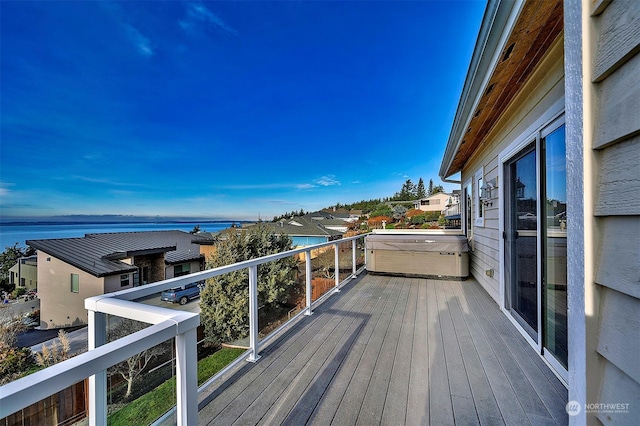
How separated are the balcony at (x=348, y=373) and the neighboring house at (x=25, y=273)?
16.6 metres

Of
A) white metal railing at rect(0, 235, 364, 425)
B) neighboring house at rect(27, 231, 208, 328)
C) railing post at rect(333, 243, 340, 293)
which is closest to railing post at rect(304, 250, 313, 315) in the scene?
railing post at rect(333, 243, 340, 293)

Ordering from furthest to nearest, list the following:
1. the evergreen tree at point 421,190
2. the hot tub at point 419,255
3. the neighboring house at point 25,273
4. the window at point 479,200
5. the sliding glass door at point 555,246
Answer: the evergreen tree at point 421,190
the neighboring house at point 25,273
the hot tub at point 419,255
the window at point 479,200
the sliding glass door at point 555,246

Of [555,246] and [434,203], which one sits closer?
[555,246]

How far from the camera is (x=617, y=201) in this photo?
748 millimetres

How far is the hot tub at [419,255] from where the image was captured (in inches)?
195

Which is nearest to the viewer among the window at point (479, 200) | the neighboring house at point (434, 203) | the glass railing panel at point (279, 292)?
the glass railing panel at point (279, 292)

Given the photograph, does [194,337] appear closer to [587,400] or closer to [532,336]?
[587,400]

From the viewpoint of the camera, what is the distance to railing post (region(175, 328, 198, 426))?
3.01ft

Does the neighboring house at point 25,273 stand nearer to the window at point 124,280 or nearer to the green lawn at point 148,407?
the window at point 124,280

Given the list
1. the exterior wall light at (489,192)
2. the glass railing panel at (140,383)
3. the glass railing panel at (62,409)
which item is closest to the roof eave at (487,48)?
the exterior wall light at (489,192)

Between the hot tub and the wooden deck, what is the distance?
67.6 inches

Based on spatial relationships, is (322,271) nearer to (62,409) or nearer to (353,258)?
(353,258)

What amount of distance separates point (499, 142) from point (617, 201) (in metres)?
3.33

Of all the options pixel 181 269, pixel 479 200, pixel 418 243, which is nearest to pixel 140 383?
pixel 418 243
